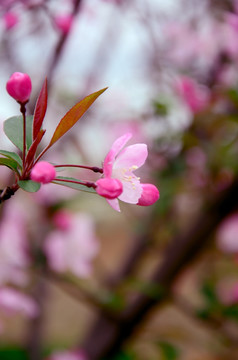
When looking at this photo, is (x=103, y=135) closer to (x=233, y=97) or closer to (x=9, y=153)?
(x=233, y=97)

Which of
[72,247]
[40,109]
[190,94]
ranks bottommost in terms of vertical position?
[72,247]

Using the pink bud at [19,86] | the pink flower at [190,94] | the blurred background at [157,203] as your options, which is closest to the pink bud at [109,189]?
the pink bud at [19,86]

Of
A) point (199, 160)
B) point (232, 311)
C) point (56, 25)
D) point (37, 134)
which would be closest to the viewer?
point (37, 134)

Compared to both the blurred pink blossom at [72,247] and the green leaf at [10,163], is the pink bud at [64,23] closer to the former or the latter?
the green leaf at [10,163]

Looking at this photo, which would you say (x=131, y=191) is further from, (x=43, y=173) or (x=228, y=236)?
(x=228, y=236)

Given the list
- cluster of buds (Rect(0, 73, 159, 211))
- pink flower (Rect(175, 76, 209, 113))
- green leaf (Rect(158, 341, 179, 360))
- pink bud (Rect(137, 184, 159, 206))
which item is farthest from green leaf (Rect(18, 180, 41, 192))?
pink flower (Rect(175, 76, 209, 113))

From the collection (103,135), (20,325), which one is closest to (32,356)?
(103,135)

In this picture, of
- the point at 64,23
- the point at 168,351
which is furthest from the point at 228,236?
the point at 64,23
